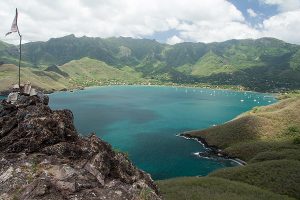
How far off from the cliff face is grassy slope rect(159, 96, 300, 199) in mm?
42719

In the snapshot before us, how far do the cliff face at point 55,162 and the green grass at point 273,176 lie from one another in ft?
204

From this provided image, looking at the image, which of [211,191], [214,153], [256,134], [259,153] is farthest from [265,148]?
[211,191]

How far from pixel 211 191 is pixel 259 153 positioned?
6266 cm

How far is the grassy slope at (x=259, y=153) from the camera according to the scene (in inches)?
3324

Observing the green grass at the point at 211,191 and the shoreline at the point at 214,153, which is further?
the shoreline at the point at 214,153

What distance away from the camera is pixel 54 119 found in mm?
33750

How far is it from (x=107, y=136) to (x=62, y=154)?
16173 centimetres

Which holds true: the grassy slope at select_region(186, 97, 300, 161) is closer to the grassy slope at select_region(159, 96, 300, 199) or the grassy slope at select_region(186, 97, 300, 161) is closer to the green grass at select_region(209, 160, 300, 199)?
the grassy slope at select_region(159, 96, 300, 199)

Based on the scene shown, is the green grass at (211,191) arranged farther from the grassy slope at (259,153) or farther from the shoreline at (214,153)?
the shoreline at (214,153)

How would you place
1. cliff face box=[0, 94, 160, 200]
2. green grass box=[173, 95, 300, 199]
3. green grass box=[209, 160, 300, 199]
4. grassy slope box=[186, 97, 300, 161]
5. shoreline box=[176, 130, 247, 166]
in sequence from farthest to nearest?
grassy slope box=[186, 97, 300, 161] < shoreline box=[176, 130, 247, 166] < green grass box=[173, 95, 300, 199] < green grass box=[209, 160, 300, 199] < cliff face box=[0, 94, 160, 200]

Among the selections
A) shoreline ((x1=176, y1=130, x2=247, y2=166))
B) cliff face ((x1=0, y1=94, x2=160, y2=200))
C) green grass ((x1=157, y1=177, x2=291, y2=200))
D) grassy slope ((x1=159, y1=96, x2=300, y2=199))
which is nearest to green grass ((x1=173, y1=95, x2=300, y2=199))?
grassy slope ((x1=159, y1=96, x2=300, y2=199))

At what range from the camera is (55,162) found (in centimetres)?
2892

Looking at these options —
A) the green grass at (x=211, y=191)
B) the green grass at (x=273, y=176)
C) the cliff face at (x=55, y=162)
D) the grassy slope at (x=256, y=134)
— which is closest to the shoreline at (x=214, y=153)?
the grassy slope at (x=256, y=134)

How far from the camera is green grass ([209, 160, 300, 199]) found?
281ft
